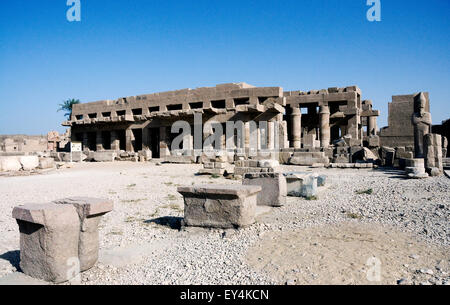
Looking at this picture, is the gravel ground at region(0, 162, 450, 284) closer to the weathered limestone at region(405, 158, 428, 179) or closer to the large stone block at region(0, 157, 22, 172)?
the weathered limestone at region(405, 158, 428, 179)

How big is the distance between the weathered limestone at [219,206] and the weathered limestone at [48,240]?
2.15 metres

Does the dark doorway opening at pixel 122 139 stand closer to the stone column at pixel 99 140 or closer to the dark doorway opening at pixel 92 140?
the stone column at pixel 99 140

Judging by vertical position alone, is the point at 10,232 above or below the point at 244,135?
below

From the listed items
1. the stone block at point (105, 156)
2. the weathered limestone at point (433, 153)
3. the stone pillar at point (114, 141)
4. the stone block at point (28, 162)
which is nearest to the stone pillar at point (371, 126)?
the weathered limestone at point (433, 153)

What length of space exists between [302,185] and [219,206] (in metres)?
3.63

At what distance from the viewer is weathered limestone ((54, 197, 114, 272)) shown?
3.58m

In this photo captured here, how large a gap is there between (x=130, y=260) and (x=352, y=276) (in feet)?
8.09

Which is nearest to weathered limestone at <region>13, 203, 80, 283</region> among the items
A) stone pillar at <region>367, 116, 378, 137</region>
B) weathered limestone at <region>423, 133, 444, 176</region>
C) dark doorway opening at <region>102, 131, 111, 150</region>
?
weathered limestone at <region>423, 133, 444, 176</region>

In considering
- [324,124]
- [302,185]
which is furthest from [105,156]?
[302,185]

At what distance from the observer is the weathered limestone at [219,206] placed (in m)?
5.19

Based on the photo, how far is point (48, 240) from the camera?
10.9 feet

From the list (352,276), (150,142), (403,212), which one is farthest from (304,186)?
(150,142)

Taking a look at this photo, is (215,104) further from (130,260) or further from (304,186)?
(130,260)
